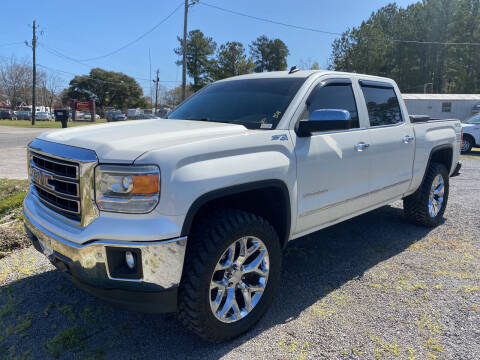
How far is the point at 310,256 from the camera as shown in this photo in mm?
4199

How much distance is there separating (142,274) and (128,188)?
0.50m

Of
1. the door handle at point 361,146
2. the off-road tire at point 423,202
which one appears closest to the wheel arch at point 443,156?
the off-road tire at point 423,202

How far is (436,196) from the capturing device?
17.6 feet

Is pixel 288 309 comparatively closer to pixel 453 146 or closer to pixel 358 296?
pixel 358 296

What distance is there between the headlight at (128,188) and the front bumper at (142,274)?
8.3 inches

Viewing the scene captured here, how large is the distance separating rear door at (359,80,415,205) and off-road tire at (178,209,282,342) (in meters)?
1.79

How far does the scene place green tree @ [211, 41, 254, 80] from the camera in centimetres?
5053

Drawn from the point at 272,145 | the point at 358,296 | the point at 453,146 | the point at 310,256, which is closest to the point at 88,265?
the point at 272,145

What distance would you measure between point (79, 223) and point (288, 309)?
5.79 feet

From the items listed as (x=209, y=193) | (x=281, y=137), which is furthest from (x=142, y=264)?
(x=281, y=137)

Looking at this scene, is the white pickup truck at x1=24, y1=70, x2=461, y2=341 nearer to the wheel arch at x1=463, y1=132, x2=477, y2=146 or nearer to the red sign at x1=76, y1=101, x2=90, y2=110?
the wheel arch at x1=463, y1=132, x2=477, y2=146

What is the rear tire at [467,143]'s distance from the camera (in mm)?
15000

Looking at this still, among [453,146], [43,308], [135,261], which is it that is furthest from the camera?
[453,146]

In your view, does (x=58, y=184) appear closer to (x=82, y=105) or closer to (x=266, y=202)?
(x=266, y=202)
